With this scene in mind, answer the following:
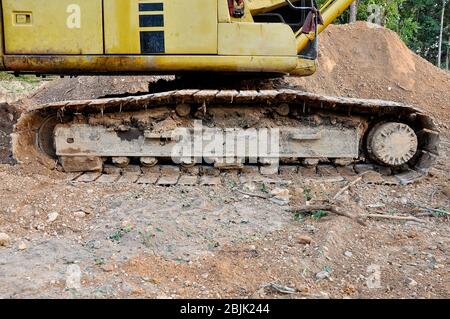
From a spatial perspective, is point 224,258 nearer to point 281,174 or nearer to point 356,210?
point 356,210

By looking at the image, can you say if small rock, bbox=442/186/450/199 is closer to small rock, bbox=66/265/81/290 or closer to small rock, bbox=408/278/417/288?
small rock, bbox=408/278/417/288

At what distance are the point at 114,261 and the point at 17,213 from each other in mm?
1419

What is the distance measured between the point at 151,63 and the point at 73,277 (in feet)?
9.33

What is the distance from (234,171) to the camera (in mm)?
6520

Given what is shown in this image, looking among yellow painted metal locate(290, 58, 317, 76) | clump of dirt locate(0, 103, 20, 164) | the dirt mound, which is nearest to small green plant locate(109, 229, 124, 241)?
clump of dirt locate(0, 103, 20, 164)

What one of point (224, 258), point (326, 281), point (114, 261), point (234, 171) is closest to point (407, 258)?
point (326, 281)

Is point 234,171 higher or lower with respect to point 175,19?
lower

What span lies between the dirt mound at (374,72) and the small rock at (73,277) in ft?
27.2

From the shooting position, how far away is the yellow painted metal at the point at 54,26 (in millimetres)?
5914

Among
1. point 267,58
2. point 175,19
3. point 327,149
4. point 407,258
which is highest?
point 175,19

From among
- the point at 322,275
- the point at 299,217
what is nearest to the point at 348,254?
the point at 322,275

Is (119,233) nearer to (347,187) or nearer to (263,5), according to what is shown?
(347,187)

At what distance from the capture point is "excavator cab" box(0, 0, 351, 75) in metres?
5.90

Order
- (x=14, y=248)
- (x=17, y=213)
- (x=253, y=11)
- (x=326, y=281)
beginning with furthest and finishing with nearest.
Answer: (x=253, y=11)
(x=17, y=213)
(x=14, y=248)
(x=326, y=281)
